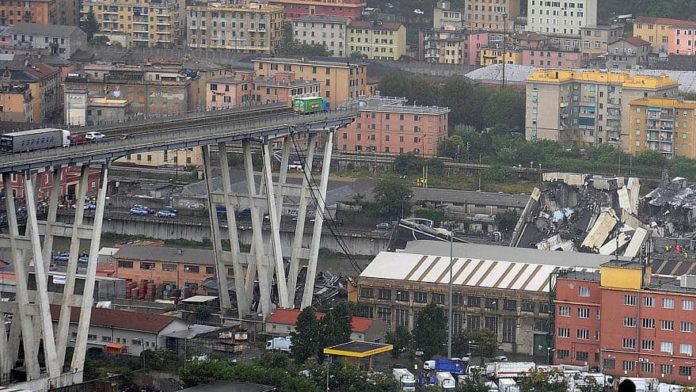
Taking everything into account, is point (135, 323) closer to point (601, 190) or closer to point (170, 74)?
point (601, 190)

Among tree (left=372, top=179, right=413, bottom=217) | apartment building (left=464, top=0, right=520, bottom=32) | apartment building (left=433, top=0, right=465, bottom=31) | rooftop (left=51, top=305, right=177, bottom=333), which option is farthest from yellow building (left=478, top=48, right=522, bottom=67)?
rooftop (left=51, top=305, right=177, bottom=333)

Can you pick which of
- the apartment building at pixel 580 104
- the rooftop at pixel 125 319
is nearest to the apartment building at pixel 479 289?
the rooftop at pixel 125 319

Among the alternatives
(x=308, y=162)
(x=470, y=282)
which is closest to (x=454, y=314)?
(x=470, y=282)

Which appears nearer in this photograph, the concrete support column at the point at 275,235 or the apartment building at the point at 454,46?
the concrete support column at the point at 275,235

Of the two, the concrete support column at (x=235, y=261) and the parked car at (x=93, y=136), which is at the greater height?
the parked car at (x=93, y=136)

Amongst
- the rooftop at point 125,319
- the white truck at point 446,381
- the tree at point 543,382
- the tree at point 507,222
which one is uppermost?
the rooftop at point 125,319

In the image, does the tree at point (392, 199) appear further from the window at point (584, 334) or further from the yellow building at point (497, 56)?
the yellow building at point (497, 56)
